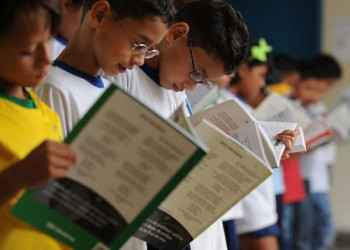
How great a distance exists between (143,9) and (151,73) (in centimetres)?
42

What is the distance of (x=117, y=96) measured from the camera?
4.47ft

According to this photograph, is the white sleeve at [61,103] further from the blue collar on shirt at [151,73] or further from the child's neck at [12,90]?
the blue collar on shirt at [151,73]

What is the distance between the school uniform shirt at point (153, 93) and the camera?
2.14m

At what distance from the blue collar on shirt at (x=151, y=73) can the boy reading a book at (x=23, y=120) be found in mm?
738

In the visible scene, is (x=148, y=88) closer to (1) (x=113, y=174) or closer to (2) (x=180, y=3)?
(2) (x=180, y=3)

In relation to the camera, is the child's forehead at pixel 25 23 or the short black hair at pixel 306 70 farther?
the short black hair at pixel 306 70

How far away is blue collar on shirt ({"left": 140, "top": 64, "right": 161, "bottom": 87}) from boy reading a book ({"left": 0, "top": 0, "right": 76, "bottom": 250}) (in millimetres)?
738

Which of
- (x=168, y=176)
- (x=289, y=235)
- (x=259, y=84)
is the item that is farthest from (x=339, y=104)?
(x=168, y=176)

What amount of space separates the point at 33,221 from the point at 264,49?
2.79 metres

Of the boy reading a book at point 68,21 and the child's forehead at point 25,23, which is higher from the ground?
the child's forehead at point 25,23

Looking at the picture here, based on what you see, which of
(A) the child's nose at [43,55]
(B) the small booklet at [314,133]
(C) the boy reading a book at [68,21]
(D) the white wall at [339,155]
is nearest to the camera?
(A) the child's nose at [43,55]

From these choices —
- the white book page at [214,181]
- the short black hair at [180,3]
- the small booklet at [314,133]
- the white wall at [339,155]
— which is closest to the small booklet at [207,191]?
the white book page at [214,181]

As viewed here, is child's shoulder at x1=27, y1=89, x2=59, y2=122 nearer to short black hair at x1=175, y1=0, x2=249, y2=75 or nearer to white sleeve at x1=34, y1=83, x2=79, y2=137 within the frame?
white sleeve at x1=34, y1=83, x2=79, y2=137

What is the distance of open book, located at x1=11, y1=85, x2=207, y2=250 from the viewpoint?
136cm
